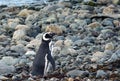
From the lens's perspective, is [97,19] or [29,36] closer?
[29,36]

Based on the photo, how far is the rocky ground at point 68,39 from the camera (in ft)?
28.9

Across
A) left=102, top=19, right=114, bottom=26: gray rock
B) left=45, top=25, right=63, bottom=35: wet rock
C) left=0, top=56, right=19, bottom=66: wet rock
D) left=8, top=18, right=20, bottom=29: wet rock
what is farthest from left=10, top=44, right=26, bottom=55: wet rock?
left=102, top=19, right=114, bottom=26: gray rock

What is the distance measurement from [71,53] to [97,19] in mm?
3731

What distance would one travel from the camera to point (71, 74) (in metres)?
8.50

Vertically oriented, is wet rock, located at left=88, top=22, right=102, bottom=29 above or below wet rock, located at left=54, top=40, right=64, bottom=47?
below

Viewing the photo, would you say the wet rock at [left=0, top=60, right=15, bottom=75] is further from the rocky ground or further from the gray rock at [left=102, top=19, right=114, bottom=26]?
the gray rock at [left=102, top=19, right=114, bottom=26]

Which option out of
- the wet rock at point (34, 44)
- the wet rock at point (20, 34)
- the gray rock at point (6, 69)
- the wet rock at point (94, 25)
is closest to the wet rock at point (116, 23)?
the wet rock at point (94, 25)

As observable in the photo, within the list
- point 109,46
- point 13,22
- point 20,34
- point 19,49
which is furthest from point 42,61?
point 13,22

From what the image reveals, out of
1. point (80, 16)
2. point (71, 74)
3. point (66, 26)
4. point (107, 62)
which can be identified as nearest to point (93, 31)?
point (66, 26)

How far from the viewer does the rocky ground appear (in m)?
8.82

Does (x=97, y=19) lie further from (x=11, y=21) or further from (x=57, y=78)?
(x=57, y=78)

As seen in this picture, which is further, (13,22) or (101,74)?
(13,22)

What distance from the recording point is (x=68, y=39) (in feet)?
36.9

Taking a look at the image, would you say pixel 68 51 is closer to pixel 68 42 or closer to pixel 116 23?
pixel 68 42
